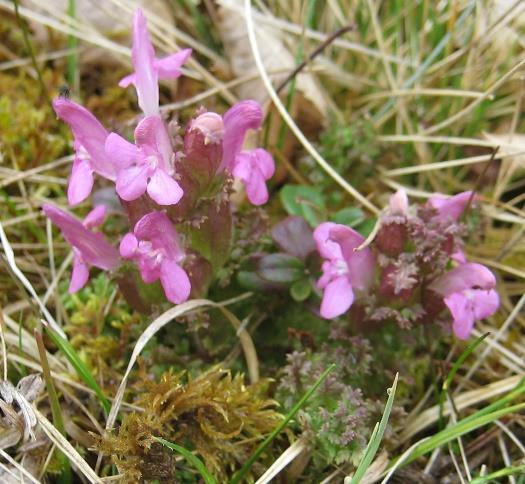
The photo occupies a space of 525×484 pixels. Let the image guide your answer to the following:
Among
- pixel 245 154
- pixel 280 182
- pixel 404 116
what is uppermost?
pixel 245 154

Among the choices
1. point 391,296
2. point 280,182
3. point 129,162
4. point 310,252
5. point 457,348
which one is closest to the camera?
point 129,162

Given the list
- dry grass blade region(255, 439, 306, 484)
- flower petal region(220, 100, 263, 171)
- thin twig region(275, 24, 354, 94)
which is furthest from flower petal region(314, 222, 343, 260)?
thin twig region(275, 24, 354, 94)

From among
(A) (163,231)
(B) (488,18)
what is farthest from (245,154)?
(B) (488,18)

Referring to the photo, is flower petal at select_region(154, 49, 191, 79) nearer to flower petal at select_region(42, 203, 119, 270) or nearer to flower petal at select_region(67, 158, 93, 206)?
flower petal at select_region(67, 158, 93, 206)

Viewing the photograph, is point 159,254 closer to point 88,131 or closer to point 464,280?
point 88,131

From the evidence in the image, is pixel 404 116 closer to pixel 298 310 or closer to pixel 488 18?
pixel 488 18

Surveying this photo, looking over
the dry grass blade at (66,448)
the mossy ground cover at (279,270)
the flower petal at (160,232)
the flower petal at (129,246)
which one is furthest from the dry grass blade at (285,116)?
the dry grass blade at (66,448)
